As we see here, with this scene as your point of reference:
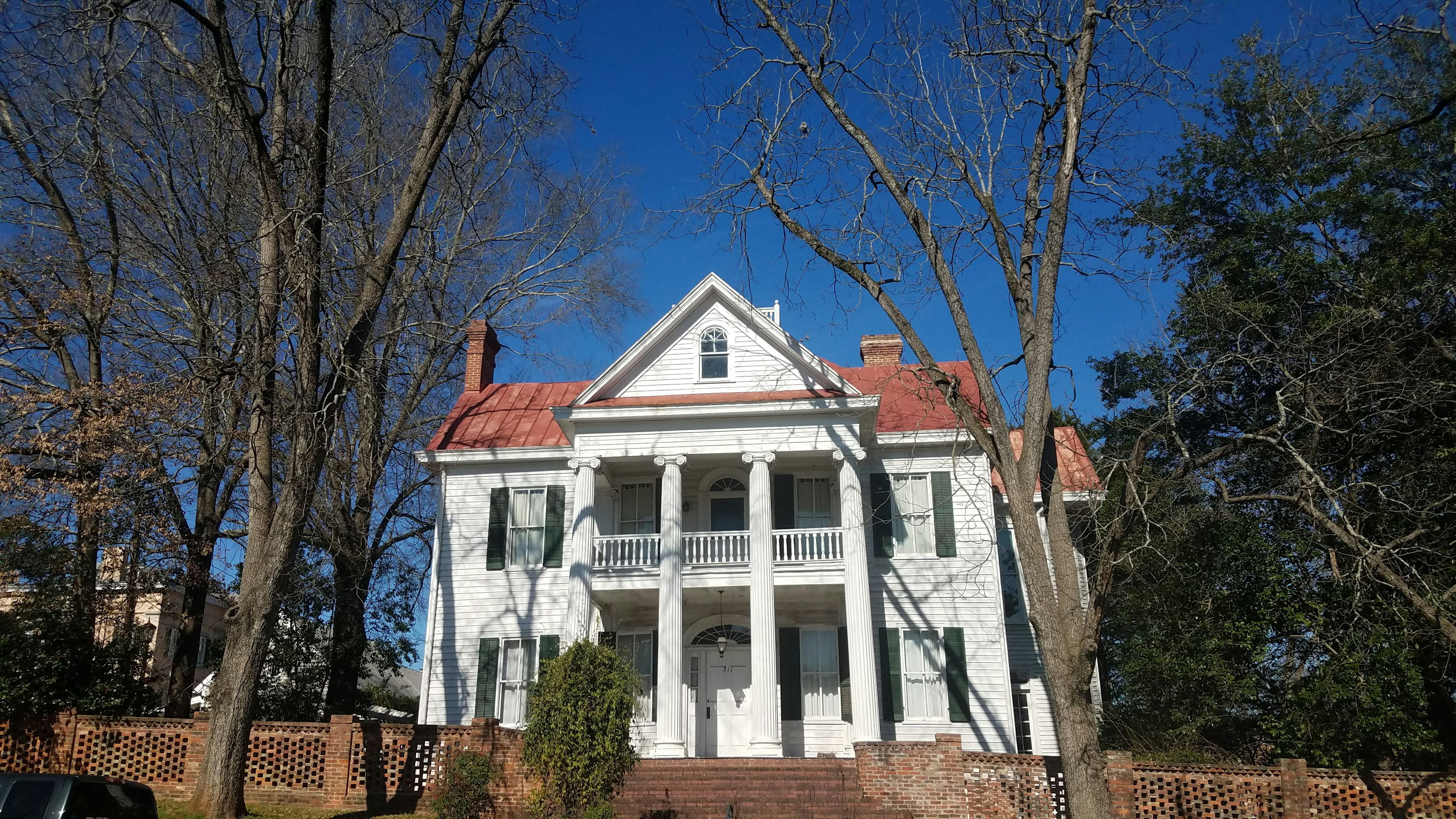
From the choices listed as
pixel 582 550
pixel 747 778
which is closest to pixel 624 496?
pixel 582 550

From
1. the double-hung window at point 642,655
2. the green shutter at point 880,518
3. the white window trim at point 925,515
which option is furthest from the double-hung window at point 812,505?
the double-hung window at point 642,655

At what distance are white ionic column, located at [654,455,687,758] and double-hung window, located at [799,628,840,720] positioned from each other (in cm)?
230

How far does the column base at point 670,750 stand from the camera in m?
16.3

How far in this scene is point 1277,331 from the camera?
2034 cm

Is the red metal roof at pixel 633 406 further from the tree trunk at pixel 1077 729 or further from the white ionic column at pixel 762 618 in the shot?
the tree trunk at pixel 1077 729

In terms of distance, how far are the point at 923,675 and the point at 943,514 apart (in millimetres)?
3032

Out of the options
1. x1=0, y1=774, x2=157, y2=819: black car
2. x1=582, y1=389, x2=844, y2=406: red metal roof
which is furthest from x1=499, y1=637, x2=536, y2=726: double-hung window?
x1=0, y1=774, x2=157, y2=819: black car

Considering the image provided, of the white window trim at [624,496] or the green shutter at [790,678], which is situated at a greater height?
the white window trim at [624,496]

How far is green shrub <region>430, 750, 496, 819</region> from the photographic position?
1300 cm

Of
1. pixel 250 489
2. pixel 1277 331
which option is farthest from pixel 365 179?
pixel 1277 331

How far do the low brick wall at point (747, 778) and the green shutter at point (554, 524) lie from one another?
4776mm

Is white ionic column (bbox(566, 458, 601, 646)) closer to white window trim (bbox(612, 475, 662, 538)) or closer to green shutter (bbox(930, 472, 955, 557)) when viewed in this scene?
white window trim (bbox(612, 475, 662, 538))

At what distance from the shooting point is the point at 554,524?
1903 cm

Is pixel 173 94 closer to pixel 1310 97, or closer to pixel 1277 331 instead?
pixel 1310 97
